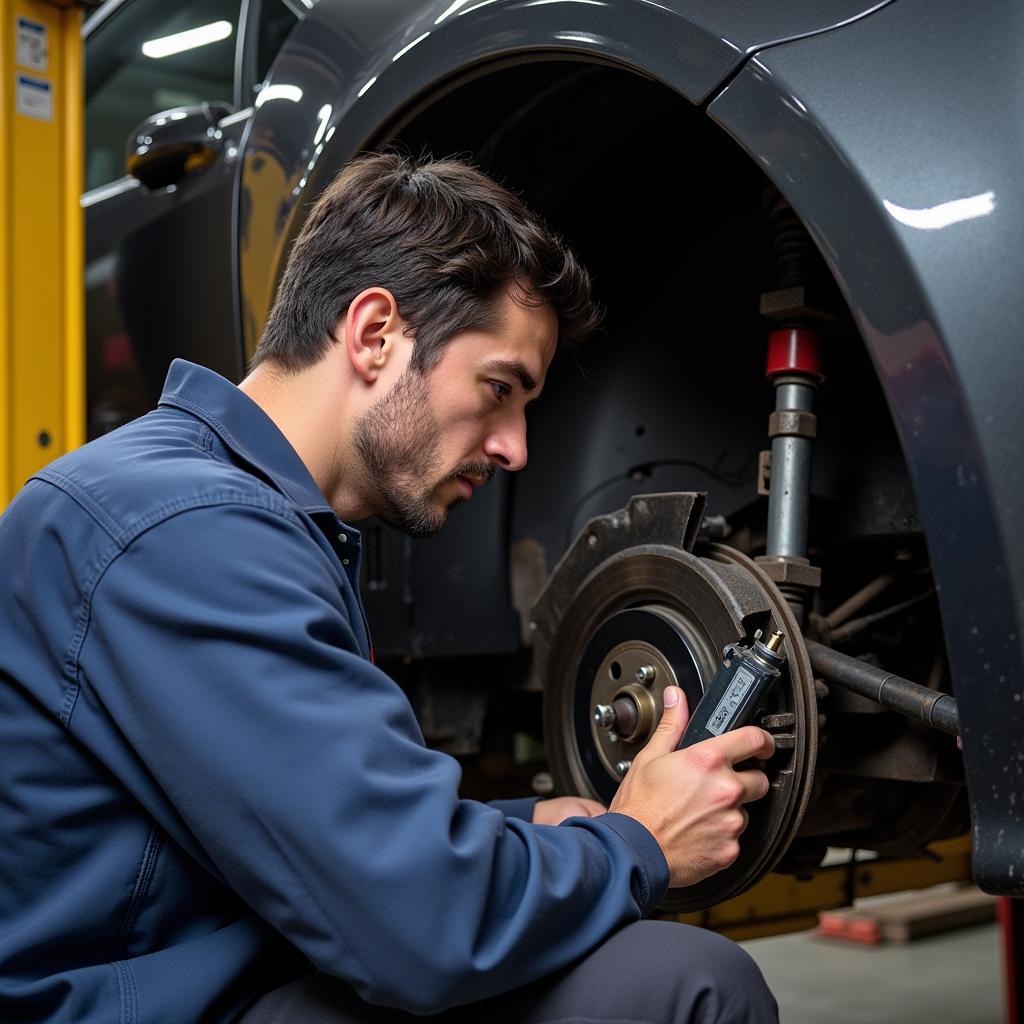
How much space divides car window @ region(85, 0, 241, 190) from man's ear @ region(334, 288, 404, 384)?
133 cm

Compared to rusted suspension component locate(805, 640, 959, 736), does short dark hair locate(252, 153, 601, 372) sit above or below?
above

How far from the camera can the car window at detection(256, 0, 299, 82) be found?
2.17 metres

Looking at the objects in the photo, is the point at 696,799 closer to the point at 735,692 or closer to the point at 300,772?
the point at 735,692

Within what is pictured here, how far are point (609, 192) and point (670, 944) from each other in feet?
3.32

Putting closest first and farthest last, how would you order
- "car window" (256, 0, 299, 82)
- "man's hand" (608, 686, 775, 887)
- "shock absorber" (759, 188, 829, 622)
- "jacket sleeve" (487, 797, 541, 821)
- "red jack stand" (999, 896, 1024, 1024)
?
"man's hand" (608, 686, 775, 887) < "shock absorber" (759, 188, 829, 622) < "jacket sleeve" (487, 797, 541, 821) < "car window" (256, 0, 299, 82) < "red jack stand" (999, 896, 1024, 1024)

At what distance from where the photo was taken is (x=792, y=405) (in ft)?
4.22

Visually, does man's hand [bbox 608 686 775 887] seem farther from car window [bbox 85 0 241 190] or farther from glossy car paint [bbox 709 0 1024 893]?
car window [bbox 85 0 241 190]

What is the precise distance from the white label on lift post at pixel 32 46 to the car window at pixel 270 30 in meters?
0.35

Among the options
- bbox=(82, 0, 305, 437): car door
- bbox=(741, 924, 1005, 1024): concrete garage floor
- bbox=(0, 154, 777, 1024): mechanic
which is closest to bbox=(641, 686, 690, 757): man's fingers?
bbox=(0, 154, 777, 1024): mechanic

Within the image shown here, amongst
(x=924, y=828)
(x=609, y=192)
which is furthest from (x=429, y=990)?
(x=609, y=192)

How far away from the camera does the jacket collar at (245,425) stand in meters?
1.09

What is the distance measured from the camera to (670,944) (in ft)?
3.18

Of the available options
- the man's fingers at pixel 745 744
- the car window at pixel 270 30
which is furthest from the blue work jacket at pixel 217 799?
the car window at pixel 270 30

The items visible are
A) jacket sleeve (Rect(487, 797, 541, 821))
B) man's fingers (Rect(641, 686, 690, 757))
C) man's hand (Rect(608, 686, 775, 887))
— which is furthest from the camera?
jacket sleeve (Rect(487, 797, 541, 821))
